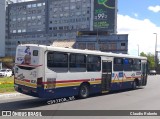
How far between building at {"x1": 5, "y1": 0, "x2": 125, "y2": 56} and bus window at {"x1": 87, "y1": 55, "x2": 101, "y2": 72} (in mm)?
85382

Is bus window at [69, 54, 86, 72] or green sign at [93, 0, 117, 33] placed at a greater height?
green sign at [93, 0, 117, 33]

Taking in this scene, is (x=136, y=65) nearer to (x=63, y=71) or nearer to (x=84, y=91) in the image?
(x=84, y=91)

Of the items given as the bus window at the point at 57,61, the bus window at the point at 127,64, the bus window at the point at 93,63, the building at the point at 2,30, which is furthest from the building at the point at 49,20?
the bus window at the point at 57,61

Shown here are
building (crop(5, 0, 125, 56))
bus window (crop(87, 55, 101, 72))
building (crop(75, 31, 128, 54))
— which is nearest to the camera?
bus window (crop(87, 55, 101, 72))

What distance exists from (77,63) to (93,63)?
1783mm

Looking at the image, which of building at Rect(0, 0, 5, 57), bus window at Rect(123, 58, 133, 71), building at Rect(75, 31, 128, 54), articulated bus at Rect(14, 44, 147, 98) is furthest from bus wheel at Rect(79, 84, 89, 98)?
building at Rect(0, 0, 5, 57)

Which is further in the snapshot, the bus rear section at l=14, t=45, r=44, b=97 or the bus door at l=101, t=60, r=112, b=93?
the bus door at l=101, t=60, r=112, b=93

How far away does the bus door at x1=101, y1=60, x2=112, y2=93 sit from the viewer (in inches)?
768

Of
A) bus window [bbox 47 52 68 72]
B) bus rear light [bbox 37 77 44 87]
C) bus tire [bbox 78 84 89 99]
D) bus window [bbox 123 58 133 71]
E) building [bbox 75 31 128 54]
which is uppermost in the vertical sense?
building [bbox 75 31 128 54]

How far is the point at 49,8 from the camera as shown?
135000 mm

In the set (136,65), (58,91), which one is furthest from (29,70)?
(136,65)

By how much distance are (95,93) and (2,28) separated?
118 metres

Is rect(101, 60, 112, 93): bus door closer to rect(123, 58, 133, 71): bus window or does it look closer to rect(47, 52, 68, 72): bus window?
rect(123, 58, 133, 71): bus window

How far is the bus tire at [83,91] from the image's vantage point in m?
17.3
